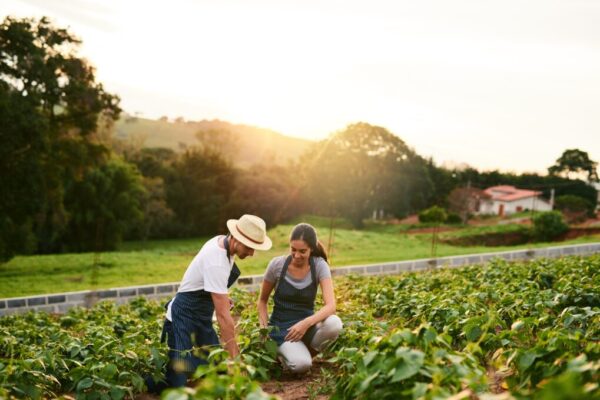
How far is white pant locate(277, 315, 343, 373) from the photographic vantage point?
4.64 metres

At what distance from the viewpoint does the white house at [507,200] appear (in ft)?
167

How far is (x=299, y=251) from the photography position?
477 centimetres

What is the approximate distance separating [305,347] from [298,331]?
0.64ft

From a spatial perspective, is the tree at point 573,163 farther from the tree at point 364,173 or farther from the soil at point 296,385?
the soil at point 296,385

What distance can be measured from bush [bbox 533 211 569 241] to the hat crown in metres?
23.3

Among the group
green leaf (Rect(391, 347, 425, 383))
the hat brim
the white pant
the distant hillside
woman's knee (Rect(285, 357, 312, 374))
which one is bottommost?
woman's knee (Rect(285, 357, 312, 374))

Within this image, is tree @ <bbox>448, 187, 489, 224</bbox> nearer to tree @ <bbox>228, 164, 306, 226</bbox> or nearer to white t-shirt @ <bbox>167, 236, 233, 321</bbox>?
tree @ <bbox>228, 164, 306, 226</bbox>

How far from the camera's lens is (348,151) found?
120 ft

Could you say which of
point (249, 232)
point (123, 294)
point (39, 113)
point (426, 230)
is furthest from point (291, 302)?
point (426, 230)

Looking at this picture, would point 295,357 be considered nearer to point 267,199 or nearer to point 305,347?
point 305,347

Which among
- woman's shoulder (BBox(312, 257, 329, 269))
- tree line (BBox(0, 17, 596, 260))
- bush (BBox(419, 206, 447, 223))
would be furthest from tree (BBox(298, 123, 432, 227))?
woman's shoulder (BBox(312, 257, 329, 269))

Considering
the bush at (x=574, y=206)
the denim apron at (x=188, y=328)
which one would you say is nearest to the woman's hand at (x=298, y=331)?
the denim apron at (x=188, y=328)

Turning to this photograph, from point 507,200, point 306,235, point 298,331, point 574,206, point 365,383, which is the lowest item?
point 298,331

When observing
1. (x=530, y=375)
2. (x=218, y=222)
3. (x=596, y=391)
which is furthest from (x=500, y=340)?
(x=218, y=222)
